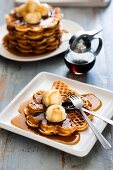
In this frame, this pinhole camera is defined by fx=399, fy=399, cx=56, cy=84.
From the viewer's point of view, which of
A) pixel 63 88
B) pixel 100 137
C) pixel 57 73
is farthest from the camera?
pixel 57 73

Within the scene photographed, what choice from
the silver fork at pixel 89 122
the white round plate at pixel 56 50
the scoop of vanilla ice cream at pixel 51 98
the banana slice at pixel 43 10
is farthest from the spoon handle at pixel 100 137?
the banana slice at pixel 43 10

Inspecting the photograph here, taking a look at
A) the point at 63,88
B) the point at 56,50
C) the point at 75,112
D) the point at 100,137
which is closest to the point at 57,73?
the point at 56,50

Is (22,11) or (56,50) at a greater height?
(22,11)

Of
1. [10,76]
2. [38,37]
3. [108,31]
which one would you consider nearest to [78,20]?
[108,31]

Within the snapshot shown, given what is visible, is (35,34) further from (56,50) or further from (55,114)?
(55,114)

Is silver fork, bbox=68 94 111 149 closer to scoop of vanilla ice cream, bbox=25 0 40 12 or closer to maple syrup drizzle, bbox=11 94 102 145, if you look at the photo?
maple syrup drizzle, bbox=11 94 102 145

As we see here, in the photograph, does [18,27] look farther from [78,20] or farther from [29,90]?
[78,20]

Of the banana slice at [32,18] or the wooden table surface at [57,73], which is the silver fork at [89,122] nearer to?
the wooden table surface at [57,73]
